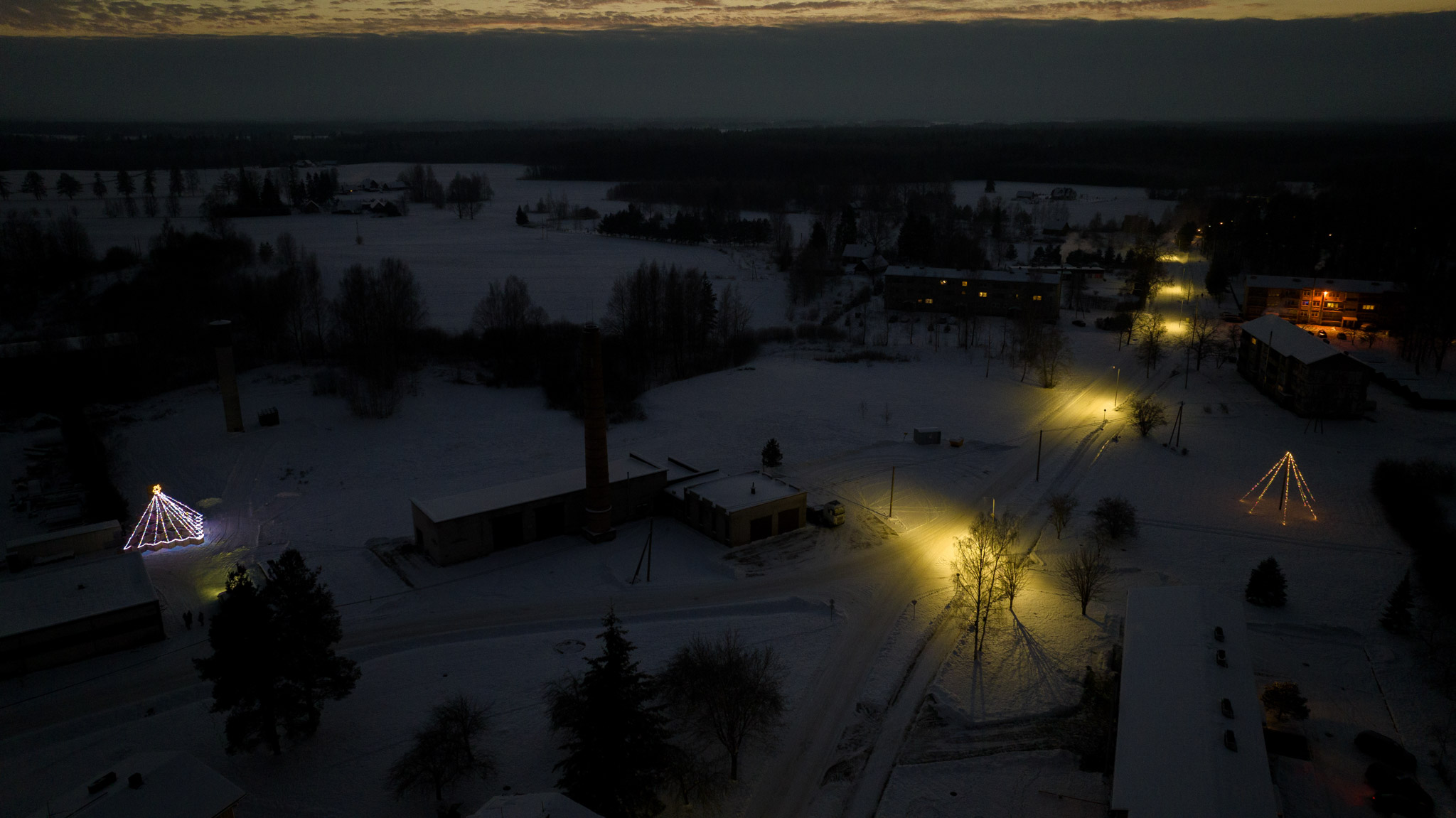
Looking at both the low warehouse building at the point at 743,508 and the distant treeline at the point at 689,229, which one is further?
the distant treeline at the point at 689,229

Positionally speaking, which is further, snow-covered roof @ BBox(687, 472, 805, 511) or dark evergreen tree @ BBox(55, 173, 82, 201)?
dark evergreen tree @ BBox(55, 173, 82, 201)

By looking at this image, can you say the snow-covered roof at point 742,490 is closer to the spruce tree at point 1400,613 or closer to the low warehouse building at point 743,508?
the low warehouse building at point 743,508

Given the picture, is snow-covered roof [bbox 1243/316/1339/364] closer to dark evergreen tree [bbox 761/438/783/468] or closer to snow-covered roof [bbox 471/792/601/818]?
dark evergreen tree [bbox 761/438/783/468]

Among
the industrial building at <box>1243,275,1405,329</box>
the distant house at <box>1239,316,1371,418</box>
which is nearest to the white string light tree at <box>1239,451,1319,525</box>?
the distant house at <box>1239,316,1371,418</box>

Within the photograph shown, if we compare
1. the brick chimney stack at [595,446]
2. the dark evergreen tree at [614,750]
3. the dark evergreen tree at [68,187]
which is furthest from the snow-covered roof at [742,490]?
the dark evergreen tree at [68,187]

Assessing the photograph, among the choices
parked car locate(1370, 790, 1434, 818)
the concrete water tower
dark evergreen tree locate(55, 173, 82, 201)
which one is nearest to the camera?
parked car locate(1370, 790, 1434, 818)

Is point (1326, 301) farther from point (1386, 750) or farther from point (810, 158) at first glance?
point (810, 158)
